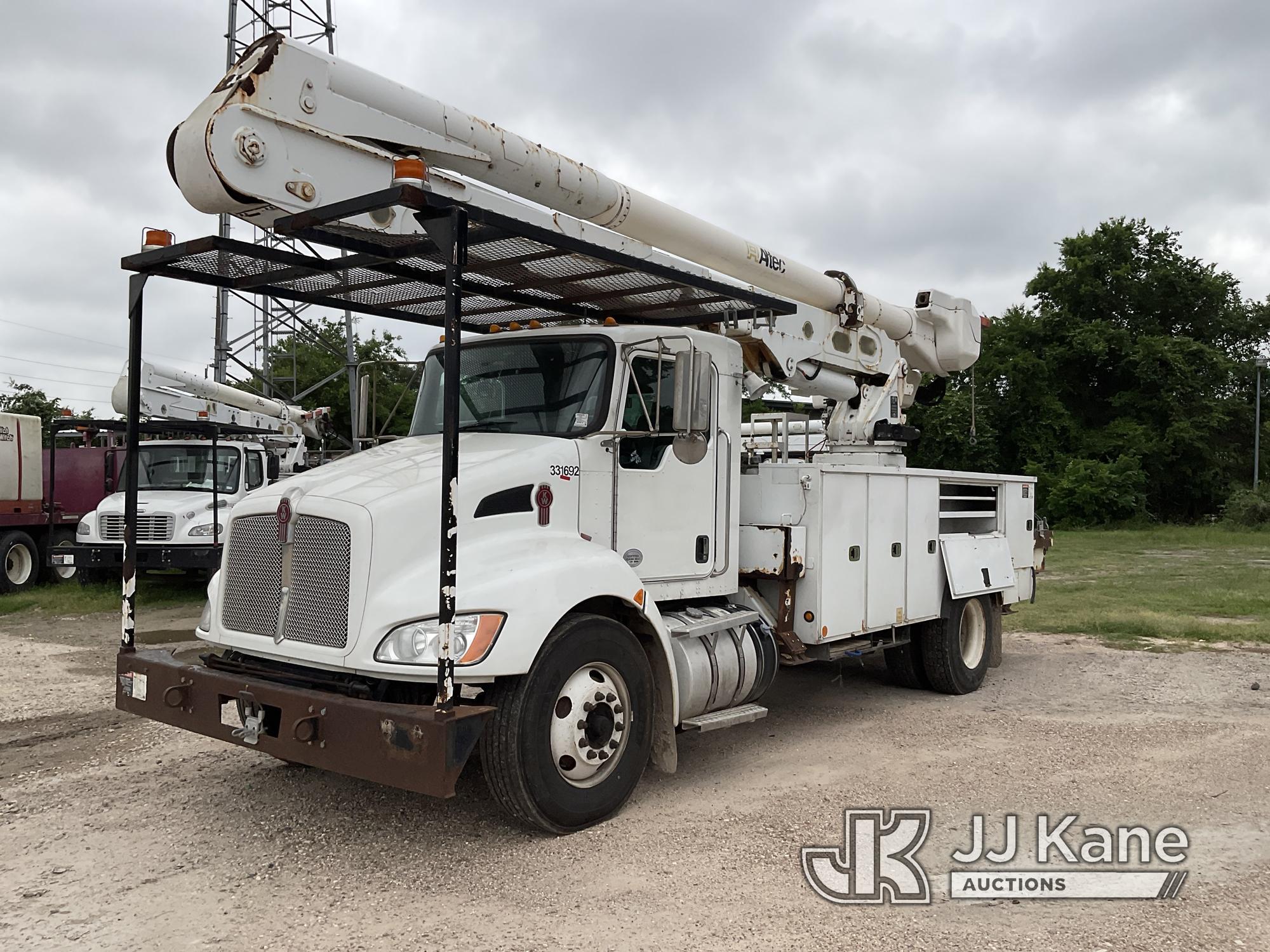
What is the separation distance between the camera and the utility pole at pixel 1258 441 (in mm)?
38688

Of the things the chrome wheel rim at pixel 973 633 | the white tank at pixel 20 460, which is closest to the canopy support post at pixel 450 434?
the chrome wheel rim at pixel 973 633

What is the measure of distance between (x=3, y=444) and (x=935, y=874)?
1570 cm

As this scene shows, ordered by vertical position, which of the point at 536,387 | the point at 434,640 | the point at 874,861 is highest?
the point at 536,387

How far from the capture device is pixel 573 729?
196 inches

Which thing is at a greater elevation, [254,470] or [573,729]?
[254,470]

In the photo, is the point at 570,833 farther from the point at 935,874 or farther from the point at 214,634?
the point at 214,634

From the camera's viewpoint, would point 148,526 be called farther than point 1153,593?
No

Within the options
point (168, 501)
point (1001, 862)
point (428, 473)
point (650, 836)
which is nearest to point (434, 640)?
point (428, 473)

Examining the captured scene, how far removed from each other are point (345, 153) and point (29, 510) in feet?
44.0

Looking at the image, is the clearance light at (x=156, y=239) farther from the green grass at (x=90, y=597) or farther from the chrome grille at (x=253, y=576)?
the green grass at (x=90, y=597)

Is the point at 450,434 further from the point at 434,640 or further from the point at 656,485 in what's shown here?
the point at 656,485

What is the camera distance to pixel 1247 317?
44.5 metres

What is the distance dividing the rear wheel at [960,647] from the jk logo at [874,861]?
10.4 feet

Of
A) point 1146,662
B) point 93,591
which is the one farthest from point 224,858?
point 93,591
